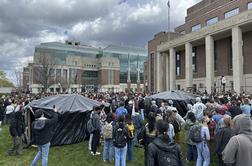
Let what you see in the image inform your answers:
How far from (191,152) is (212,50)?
33375 millimetres

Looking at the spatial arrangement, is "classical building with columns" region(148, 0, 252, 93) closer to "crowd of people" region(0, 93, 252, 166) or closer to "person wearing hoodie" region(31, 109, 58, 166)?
"crowd of people" region(0, 93, 252, 166)

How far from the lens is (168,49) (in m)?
49.8

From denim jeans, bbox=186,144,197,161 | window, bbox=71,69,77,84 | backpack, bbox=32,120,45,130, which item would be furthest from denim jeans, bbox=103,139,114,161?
window, bbox=71,69,77,84

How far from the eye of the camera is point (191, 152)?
26.2ft

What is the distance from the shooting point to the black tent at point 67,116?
10.8 meters

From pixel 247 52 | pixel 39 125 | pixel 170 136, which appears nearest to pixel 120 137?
pixel 170 136

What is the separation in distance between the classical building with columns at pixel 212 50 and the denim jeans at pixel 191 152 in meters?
28.1

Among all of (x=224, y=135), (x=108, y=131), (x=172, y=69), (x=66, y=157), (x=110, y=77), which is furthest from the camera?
(x=110, y=77)

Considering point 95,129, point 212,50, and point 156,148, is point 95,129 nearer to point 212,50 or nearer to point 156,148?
point 156,148

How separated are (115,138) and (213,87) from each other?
34923 mm

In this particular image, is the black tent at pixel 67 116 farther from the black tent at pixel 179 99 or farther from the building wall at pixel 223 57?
the building wall at pixel 223 57

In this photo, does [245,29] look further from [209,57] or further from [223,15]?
[223,15]

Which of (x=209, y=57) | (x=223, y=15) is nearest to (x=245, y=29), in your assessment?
(x=209, y=57)

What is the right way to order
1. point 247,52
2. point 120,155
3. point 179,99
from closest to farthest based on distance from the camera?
point 120,155, point 179,99, point 247,52
